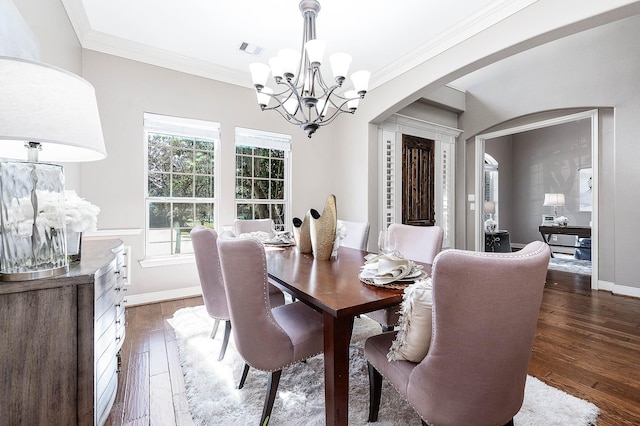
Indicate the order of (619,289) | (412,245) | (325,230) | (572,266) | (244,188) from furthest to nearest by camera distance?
(572,266) < (244,188) < (619,289) < (412,245) < (325,230)

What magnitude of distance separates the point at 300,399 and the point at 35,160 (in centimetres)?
167

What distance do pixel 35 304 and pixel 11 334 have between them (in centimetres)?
10

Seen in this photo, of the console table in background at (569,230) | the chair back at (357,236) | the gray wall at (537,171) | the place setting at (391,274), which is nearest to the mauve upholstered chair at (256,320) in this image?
the place setting at (391,274)

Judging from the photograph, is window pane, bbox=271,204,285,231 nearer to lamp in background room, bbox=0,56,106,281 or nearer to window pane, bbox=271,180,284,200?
window pane, bbox=271,180,284,200

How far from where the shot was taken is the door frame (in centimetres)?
400

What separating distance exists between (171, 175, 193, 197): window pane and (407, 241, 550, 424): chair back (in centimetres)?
Result: 344

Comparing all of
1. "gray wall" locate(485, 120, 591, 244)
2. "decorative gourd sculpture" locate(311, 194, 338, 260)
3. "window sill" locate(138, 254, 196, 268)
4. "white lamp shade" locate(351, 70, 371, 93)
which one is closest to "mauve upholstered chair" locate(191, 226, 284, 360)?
"decorative gourd sculpture" locate(311, 194, 338, 260)

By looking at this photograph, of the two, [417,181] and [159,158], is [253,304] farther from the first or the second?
[417,181]

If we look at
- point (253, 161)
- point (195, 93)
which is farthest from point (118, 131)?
point (253, 161)

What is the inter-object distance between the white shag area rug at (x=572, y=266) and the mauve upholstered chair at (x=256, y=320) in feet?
19.0

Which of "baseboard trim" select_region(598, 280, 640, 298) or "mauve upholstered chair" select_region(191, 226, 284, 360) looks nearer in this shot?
"mauve upholstered chair" select_region(191, 226, 284, 360)

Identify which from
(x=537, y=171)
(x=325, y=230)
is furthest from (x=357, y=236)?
(x=537, y=171)

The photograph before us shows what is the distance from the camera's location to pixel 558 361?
2107 mm

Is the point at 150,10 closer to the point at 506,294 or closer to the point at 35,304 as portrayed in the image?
the point at 35,304
